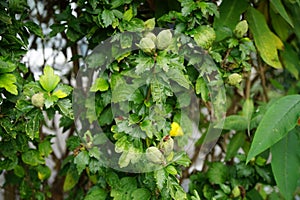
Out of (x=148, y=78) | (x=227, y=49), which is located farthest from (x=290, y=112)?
(x=148, y=78)

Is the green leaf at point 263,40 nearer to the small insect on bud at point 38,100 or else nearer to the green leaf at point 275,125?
the green leaf at point 275,125

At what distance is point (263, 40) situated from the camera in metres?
1.10

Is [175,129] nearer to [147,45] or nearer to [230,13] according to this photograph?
[147,45]

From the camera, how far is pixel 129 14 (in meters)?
0.90

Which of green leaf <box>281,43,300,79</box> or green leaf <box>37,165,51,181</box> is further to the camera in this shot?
green leaf <box>281,43,300,79</box>

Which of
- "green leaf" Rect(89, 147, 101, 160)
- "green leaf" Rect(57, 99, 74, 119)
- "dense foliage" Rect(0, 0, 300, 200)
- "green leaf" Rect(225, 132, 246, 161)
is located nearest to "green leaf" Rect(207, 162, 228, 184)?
"dense foliage" Rect(0, 0, 300, 200)

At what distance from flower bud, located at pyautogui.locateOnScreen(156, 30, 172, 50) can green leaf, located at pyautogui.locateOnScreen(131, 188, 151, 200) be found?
0.29 m

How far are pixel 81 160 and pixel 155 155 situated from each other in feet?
0.55

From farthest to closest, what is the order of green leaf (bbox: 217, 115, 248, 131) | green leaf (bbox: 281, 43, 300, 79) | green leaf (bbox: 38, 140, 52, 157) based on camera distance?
1. green leaf (bbox: 281, 43, 300, 79)
2. green leaf (bbox: 217, 115, 248, 131)
3. green leaf (bbox: 38, 140, 52, 157)

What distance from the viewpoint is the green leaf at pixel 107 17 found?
861mm

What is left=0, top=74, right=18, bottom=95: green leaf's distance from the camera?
797mm

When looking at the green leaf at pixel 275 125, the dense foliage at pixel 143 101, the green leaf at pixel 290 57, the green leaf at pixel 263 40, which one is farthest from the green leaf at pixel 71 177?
the green leaf at pixel 290 57

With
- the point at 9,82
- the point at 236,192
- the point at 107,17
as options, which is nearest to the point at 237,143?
the point at 236,192

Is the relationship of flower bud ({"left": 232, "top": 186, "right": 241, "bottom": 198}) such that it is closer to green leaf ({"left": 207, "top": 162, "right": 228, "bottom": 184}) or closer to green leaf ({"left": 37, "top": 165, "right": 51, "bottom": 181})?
green leaf ({"left": 207, "top": 162, "right": 228, "bottom": 184})
